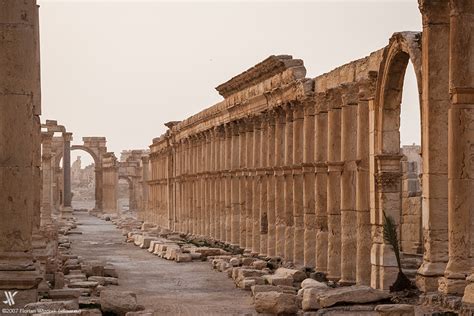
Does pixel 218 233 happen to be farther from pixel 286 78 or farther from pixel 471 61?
pixel 471 61

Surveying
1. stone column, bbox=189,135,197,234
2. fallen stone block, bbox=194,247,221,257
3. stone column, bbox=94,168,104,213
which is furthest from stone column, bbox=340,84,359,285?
stone column, bbox=94,168,104,213

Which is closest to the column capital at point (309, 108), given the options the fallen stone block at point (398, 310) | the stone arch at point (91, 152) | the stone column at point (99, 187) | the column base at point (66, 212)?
the fallen stone block at point (398, 310)

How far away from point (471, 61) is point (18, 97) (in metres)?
6.83

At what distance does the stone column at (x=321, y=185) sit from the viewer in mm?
23734

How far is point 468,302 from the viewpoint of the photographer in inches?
531

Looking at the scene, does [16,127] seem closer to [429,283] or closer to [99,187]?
[429,283]

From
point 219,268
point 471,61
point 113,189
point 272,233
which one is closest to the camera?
point 471,61

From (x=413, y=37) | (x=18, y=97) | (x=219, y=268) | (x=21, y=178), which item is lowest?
(x=219, y=268)

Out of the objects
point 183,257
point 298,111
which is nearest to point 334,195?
point 298,111

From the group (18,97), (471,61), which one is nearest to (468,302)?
(471,61)

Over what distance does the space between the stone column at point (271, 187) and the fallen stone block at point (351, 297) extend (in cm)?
1175

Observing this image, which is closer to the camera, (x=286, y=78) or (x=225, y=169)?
(x=286, y=78)

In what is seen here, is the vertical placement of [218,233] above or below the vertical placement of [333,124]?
below

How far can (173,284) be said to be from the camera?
77.9 ft
